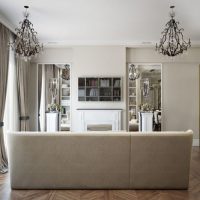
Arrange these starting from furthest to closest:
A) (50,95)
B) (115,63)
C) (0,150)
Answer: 1. (50,95)
2. (115,63)
3. (0,150)

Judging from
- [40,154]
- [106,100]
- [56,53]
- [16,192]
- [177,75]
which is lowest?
[16,192]

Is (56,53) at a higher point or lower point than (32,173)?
higher

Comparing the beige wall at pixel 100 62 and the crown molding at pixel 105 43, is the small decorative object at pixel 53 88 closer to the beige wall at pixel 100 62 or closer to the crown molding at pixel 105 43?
the beige wall at pixel 100 62

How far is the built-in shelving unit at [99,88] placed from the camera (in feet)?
22.4

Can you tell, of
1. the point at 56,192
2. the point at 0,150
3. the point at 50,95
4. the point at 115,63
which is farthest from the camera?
the point at 50,95

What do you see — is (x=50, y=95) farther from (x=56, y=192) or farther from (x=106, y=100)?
(x=56, y=192)

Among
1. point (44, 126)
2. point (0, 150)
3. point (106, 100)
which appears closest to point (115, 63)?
point (106, 100)

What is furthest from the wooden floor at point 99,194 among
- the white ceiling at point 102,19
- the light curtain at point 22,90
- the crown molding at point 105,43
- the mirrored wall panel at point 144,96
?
the crown molding at point 105,43

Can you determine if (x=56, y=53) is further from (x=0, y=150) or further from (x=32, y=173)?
(x=32, y=173)

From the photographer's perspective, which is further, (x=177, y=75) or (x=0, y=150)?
(x=177, y=75)

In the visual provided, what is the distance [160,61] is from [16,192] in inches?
208

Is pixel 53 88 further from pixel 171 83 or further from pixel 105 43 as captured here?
pixel 171 83

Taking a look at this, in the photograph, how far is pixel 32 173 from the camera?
3352 mm

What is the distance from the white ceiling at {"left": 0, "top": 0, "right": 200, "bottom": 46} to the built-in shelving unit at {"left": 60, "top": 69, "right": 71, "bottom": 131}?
1312 millimetres
